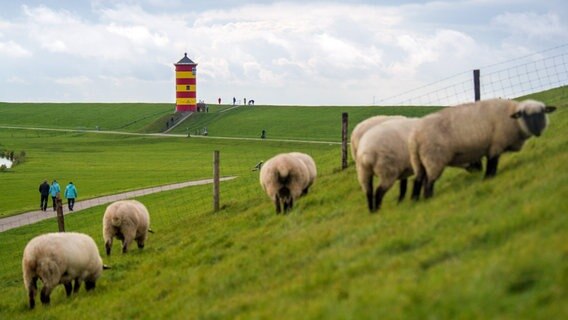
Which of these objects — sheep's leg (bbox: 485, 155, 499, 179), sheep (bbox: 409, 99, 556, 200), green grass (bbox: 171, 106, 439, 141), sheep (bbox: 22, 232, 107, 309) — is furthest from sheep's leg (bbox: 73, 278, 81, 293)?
green grass (bbox: 171, 106, 439, 141)

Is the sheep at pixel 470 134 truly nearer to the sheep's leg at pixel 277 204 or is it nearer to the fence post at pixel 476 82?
the sheep's leg at pixel 277 204

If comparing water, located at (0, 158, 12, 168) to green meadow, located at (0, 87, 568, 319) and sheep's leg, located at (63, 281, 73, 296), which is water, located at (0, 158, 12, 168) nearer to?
green meadow, located at (0, 87, 568, 319)

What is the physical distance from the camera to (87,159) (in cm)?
7931

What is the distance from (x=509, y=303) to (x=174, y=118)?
112913 mm

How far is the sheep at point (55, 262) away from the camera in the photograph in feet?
51.8

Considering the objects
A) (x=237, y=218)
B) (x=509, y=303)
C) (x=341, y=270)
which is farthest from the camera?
(x=237, y=218)

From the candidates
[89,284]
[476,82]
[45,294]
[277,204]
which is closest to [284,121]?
[476,82]

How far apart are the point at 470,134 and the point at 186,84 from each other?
10801 centimetres

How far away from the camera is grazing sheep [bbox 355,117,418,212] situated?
13.6 metres

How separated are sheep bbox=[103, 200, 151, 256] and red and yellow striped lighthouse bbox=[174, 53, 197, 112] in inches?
3879

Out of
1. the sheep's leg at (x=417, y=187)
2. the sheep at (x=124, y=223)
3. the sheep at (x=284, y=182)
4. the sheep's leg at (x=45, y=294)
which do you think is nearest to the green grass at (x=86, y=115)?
the sheep at (x=124, y=223)

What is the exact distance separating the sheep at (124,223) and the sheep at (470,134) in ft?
32.8

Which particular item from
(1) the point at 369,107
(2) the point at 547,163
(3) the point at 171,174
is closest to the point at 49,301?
(2) the point at 547,163

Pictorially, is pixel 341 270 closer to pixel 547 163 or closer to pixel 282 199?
pixel 547 163
